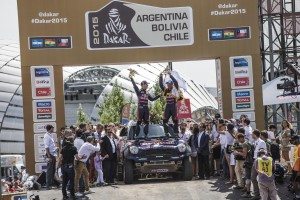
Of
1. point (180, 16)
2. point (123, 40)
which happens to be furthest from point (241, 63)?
point (123, 40)

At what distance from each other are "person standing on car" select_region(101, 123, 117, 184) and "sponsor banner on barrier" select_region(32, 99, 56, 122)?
390 cm

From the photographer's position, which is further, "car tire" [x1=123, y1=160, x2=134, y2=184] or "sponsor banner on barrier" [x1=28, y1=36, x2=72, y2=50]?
"sponsor banner on barrier" [x1=28, y1=36, x2=72, y2=50]

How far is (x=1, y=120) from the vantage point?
269 feet

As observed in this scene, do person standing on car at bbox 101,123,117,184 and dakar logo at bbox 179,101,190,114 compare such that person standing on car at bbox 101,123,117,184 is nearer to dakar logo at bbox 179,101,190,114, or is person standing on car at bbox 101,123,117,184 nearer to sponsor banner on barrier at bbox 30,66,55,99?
sponsor banner on barrier at bbox 30,66,55,99

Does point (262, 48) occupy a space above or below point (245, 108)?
above

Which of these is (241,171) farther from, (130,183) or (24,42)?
(24,42)

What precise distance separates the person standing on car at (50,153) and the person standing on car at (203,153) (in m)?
4.32

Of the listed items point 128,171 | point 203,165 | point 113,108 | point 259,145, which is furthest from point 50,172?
point 113,108

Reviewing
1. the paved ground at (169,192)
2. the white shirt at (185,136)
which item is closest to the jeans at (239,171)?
the paved ground at (169,192)

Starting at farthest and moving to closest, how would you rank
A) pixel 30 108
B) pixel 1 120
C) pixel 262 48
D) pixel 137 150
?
pixel 1 120
pixel 262 48
pixel 30 108
pixel 137 150

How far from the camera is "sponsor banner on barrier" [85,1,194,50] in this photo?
75.6ft

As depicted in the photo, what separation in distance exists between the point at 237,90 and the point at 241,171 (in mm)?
6866

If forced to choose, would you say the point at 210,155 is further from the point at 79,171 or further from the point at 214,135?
the point at 79,171

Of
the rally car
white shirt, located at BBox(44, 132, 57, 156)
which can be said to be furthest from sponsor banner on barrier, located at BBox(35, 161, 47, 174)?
the rally car
